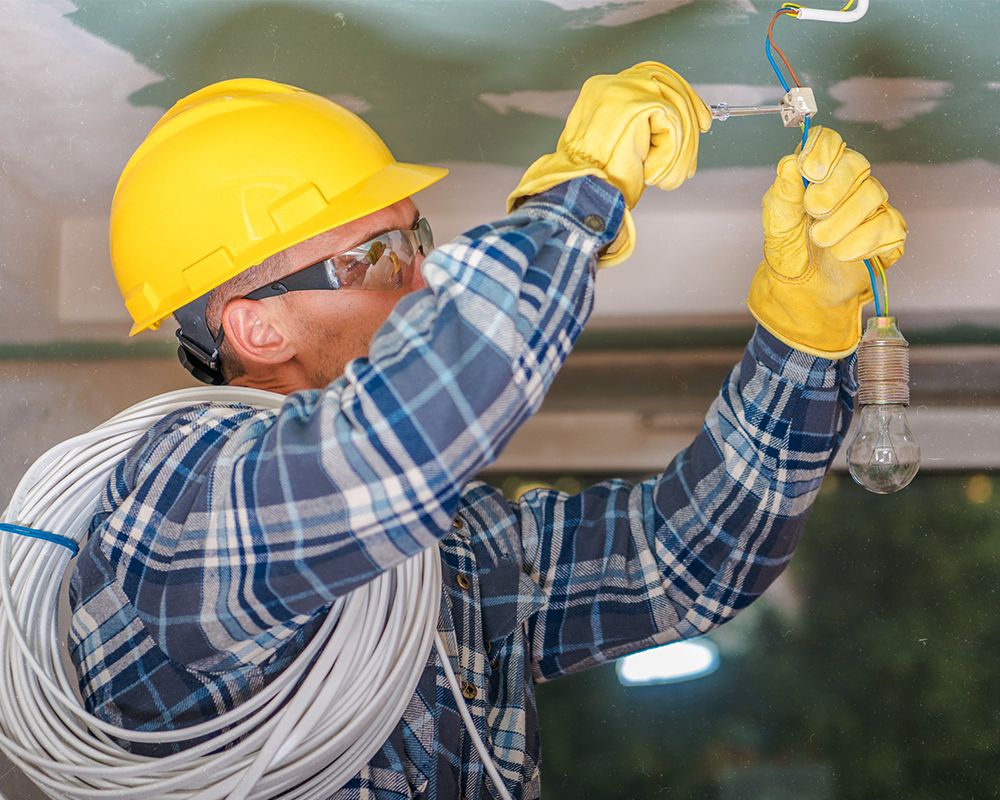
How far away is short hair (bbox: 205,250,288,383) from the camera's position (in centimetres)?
167

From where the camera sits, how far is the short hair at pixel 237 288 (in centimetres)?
167

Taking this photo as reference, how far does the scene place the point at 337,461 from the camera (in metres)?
1.20

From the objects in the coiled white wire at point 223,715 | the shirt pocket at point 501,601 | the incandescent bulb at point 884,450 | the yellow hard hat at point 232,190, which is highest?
the yellow hard hat at point 232,190

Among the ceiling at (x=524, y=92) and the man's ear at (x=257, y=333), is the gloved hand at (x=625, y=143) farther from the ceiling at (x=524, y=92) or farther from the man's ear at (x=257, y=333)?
the ceiling at (x=524, y=92)

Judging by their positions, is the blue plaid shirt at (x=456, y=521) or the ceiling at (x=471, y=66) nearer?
the blue plaid shirt at (x=456, y=521)

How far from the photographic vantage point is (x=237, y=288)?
170cm

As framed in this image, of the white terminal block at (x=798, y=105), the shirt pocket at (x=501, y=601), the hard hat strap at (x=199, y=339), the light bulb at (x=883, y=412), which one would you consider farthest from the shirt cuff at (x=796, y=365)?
the hard hat strap at (x=199, y=339)

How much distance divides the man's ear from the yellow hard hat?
0.06 metres

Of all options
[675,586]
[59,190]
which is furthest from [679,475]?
[59,190]

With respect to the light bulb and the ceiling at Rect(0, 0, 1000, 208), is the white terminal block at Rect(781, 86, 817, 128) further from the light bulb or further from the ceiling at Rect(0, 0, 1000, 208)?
the ceiling at Rect(0, 0, 1000, 208)

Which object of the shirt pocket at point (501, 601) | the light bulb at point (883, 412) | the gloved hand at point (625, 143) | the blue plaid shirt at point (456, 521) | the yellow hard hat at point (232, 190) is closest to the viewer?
the blue plaid shirt at point (456, 521)

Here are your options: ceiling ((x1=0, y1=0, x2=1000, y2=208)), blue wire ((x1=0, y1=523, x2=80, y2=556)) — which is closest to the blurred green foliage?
ceiling ((x1=0, y1=0, x2=1000, y2=208))

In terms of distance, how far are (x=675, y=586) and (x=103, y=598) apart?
90cm

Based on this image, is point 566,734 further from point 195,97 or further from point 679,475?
point 195,97
